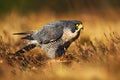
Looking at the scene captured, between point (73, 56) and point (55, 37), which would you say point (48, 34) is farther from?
point (73, 56)

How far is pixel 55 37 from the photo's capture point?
497 centimetres

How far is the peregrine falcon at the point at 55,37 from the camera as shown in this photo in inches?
194

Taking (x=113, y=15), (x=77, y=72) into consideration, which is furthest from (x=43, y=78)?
(x=113, y=15)

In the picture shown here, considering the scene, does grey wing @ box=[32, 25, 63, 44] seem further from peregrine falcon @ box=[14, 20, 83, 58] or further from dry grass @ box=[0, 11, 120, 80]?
dry grass @ box=[0, 11, 120, 80]

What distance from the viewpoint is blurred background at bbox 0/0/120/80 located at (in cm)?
353

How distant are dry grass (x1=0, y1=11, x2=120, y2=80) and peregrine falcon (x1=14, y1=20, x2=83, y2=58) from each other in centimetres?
7

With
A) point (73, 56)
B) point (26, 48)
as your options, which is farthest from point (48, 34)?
point (73, 56)

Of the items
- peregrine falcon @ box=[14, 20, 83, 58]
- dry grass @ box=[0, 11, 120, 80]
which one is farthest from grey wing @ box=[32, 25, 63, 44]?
dry grass @ box=[0, 11, 120, 80]

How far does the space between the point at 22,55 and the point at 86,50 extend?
2.12 ft

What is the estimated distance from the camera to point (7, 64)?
4102 mm

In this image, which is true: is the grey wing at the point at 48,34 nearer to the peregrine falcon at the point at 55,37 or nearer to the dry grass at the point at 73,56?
the peregrine falcon at the point at 55,37

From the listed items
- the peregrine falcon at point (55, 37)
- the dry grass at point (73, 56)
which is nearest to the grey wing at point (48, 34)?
the peregrine falcon at point (55, 37)

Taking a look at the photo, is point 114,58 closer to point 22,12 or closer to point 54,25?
point 54,25

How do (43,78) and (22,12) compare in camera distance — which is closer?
(43,78)
